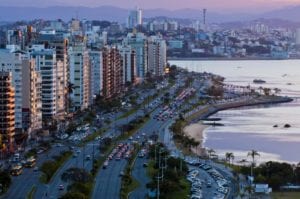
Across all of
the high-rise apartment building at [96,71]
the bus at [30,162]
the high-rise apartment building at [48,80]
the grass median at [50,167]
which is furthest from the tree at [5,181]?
the high-rise apartment building at [96,71]

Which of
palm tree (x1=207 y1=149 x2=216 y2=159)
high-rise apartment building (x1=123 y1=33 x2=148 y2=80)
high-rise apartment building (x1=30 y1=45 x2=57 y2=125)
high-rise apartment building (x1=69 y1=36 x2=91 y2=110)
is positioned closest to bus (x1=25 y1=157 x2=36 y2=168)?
palm tree (x1=207 y1=149 x2=216 y2=159)

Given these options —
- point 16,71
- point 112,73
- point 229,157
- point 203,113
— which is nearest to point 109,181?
point 229,157

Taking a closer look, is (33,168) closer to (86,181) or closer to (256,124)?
(86,181)

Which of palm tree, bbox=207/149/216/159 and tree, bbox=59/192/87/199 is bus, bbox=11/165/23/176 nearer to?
tree, bbox=59/192/87/199

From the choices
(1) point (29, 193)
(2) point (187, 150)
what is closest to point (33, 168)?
(1) point (29, 193)

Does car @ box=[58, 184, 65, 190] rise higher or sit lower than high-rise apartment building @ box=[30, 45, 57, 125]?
lower

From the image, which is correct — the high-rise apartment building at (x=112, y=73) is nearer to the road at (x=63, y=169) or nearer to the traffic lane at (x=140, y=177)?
the road at (x=63, y=169)
